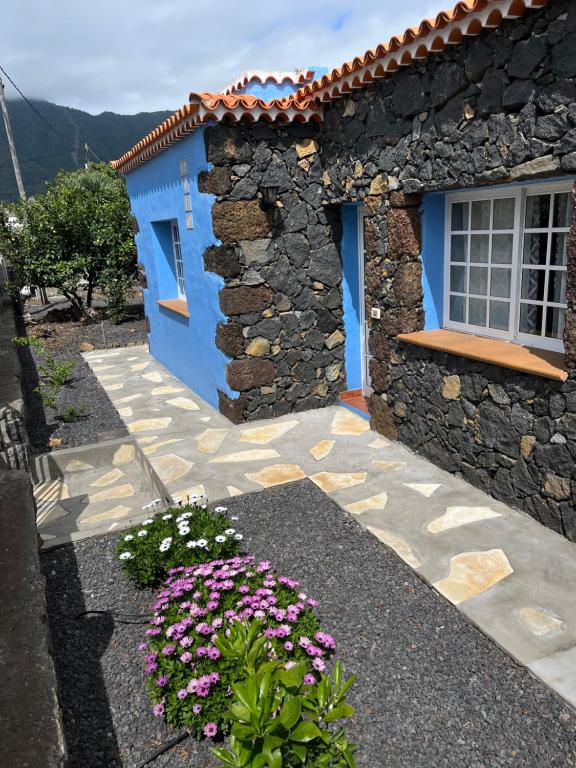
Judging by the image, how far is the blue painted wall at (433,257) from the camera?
5.00m

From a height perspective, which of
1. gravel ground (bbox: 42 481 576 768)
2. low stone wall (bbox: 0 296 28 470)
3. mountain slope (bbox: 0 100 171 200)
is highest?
mountain slope (bbox: 0 100 171 200)

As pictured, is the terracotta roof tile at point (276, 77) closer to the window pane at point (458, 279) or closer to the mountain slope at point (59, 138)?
the window pane at point (458, 279)

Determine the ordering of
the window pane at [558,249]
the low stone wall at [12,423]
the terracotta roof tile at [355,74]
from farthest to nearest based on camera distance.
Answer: the low stone wall at [12,423] → the window pane at [558,249] → the terracotta roof tile at [355,74]

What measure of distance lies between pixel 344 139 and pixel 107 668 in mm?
5063

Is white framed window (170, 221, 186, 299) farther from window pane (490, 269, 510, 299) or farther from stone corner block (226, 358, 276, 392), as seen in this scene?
window pane (490, 269, 510, 299)

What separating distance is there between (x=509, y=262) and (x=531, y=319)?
0.50 metres

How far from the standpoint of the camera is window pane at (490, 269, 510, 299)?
4.55 metres

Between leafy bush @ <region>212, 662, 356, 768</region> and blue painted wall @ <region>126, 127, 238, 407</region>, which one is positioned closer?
leafy bush @ <region>212, 662, 356, 768</region>

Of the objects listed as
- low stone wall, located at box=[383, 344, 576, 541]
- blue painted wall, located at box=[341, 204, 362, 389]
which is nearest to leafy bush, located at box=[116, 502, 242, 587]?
low stone wall, located at box=[383, 344, 576, 541]

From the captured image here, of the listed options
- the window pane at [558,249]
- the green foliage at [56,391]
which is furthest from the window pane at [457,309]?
the green foliage at [56,391]

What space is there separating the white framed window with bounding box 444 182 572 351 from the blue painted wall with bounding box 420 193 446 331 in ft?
0.20

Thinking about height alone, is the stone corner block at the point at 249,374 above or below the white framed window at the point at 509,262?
below

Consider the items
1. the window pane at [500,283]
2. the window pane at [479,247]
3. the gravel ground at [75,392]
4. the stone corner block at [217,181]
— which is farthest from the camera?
the gravel ground at [75,392]

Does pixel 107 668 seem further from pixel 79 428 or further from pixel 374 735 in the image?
pixel 79 428
